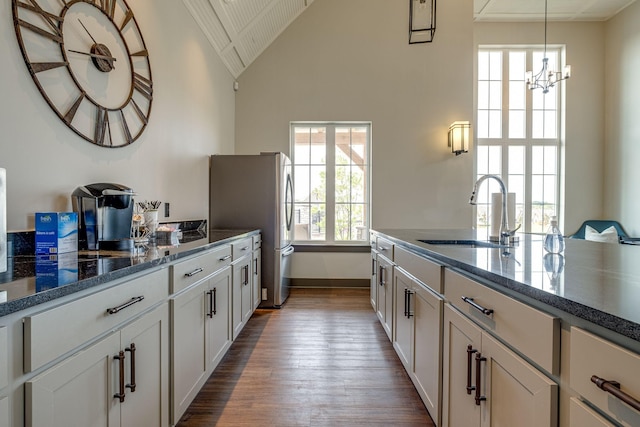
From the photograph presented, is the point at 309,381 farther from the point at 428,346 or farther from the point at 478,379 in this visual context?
the point at 478,379

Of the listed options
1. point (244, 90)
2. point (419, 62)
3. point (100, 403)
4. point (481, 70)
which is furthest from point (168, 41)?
point (481, 70)

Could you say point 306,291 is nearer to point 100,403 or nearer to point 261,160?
point 261,160

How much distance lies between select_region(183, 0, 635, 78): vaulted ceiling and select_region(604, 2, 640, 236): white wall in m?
0.35

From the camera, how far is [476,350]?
106 cm

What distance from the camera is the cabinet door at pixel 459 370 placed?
3.56 feet

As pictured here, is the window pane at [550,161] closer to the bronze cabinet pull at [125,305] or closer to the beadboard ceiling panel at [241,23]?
the beadboard ceiling panel at [241,23]

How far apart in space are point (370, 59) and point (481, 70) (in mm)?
1876

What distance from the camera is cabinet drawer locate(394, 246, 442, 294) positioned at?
141cm

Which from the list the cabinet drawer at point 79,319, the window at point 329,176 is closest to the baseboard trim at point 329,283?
the window at point 329,176

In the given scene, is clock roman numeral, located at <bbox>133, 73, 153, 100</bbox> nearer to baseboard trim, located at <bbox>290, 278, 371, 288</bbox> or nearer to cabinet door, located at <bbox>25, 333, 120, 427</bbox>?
cabinet door, located at <bbox>25, 333, 120, 427</bbox>

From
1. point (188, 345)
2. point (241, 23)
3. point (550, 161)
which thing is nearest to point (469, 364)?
point (188, 345)

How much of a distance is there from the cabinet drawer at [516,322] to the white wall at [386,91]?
3323mm

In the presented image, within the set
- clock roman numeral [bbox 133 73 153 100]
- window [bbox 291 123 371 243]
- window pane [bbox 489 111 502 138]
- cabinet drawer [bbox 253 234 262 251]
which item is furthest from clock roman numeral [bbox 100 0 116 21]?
window pane [bbox 489 111 502 138]

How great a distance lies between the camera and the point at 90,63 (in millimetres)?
1684
